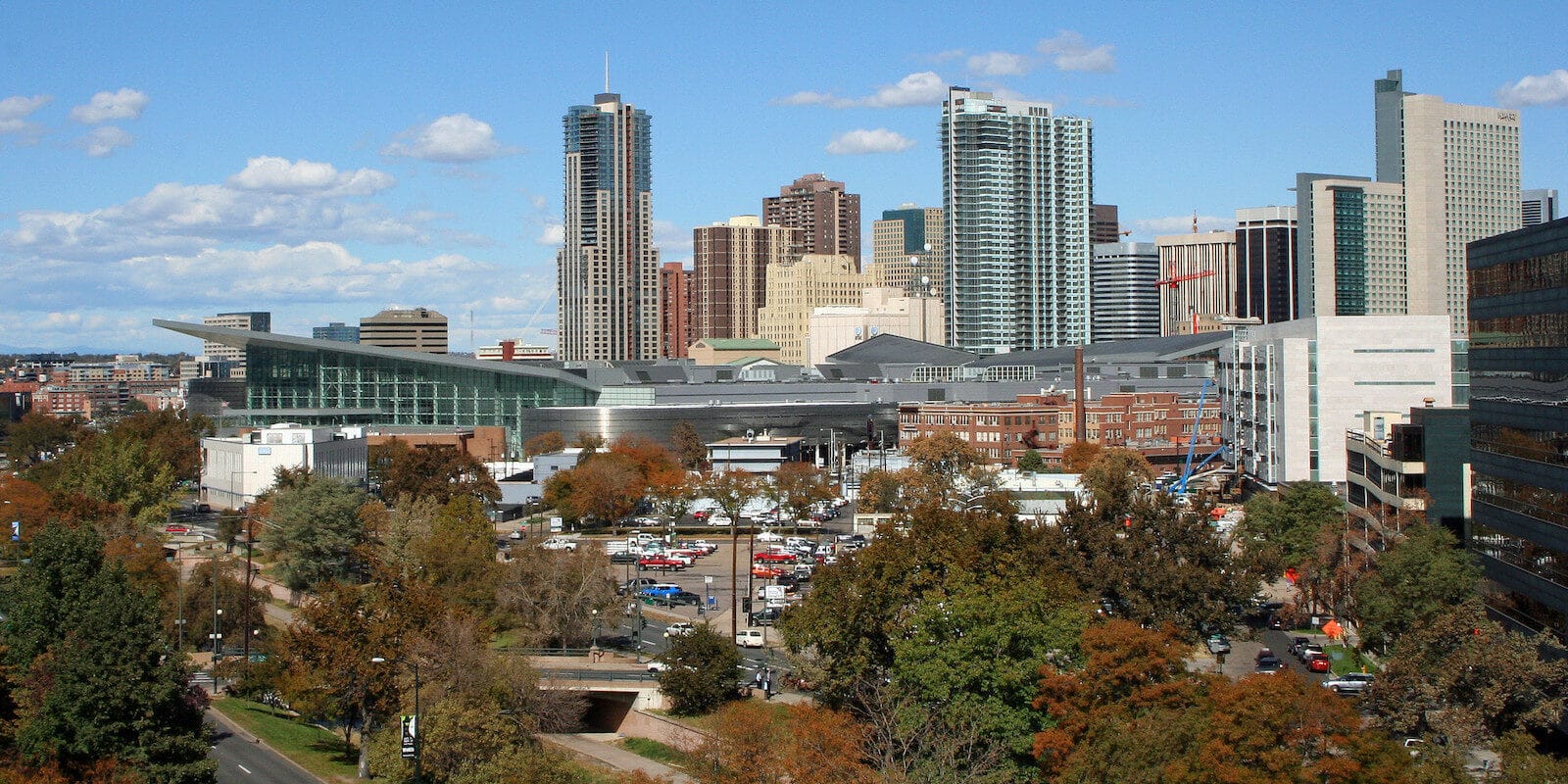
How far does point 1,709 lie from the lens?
121 ft

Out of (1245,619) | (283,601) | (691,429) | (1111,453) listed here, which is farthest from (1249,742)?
(691,429)

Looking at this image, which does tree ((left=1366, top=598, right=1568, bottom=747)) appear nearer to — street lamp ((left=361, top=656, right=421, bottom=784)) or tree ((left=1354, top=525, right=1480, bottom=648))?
tree ((left=1354, top=525, right=1480, bottom=648))

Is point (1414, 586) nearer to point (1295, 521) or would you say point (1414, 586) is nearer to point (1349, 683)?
point (1349, 683)

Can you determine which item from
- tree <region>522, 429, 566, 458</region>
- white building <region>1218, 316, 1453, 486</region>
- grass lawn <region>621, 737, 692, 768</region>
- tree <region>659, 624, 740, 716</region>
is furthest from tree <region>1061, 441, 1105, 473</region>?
grass lawn <region>621, 737, 692, 768</region>

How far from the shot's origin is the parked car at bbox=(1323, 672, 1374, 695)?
4050 cm

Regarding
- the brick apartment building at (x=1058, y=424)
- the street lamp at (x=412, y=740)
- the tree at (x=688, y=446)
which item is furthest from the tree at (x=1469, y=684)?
the tree at (x=688, y=446)

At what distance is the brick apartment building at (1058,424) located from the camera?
322 ft

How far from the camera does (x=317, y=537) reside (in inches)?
2394

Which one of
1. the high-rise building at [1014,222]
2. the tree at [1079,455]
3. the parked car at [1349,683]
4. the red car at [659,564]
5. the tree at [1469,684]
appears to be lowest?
the parked car at [1349,683]

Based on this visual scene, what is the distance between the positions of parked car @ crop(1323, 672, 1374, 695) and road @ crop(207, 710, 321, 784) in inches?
993

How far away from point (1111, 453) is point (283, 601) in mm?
41756

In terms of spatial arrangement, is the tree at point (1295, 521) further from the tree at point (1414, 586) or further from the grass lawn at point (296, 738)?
the grass lawn at point (296, 738)

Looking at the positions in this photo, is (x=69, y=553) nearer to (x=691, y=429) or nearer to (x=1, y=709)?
(x=1, y=709)

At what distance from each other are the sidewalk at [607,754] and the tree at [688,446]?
174 feet
